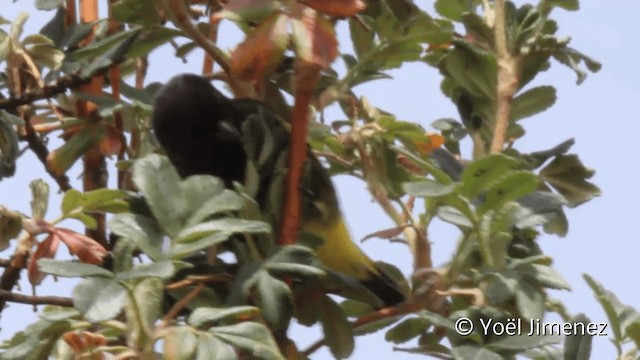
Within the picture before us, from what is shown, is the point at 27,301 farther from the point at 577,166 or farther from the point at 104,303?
the point at 577,166

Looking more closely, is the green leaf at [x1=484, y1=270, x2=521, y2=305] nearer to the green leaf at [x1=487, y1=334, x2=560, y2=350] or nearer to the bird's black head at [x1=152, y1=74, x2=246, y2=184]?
the green leaf at [x1=487, y1=334, x2=560, y2=350]

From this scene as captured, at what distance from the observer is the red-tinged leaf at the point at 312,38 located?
2.52 feet

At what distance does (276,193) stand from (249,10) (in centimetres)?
17

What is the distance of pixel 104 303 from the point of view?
707mm

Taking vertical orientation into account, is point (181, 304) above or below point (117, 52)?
below

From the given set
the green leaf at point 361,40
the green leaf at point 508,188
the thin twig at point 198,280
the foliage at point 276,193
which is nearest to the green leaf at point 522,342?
the foliage at point 276,193

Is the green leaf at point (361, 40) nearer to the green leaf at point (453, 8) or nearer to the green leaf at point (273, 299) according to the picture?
the green leaf at point (453, 8)

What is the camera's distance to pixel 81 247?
0.95 m

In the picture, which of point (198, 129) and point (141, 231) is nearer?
point (141, 231)

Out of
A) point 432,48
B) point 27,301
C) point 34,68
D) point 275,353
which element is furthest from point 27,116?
point 275,353

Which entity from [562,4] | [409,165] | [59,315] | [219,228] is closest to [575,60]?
[562,4]
